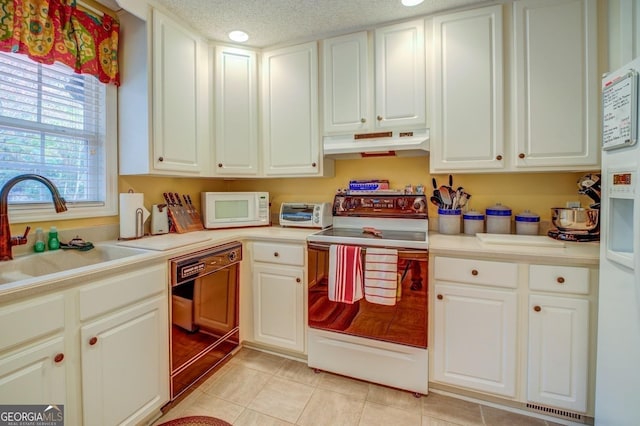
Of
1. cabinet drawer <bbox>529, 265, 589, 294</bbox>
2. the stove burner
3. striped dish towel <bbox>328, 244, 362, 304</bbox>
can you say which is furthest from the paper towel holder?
the stove burner

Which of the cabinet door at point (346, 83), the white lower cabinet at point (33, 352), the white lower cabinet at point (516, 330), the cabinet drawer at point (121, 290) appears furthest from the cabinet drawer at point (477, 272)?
the white lower cabinet at point (33, 352)

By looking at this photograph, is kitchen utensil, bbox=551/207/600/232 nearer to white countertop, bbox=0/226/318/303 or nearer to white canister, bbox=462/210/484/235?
white canister, bbox=462/210/484/235

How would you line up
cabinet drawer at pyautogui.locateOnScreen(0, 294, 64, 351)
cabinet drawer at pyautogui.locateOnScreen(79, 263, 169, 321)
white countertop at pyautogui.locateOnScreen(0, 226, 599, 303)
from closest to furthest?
cabinet drawer at pyautogui.locateOnScreen(0, 294, 64, 351), white countertop at pyautogui.locateOnScreen(0, 226, 599, 303), cabinet drawer at pyautogui.locateOnScreen(79, 263, 169, 321)

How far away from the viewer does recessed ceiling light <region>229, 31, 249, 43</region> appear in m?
2.11

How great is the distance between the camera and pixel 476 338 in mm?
1593

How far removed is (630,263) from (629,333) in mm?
284

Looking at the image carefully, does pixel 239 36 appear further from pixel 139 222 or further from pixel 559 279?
pixel 559 279

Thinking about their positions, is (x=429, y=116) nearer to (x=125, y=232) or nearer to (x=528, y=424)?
(x=528, y=424)

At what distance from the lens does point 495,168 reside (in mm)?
1791

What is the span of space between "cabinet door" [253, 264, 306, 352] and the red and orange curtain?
1.60m

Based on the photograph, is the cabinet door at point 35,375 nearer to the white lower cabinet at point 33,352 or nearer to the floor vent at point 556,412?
the white lower cabinet at point 33,352

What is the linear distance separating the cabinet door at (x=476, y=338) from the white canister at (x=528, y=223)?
58 centimetres

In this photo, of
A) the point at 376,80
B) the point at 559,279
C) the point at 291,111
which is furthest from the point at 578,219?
the point at 291,111

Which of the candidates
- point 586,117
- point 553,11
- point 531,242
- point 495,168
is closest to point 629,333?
point 531,242
